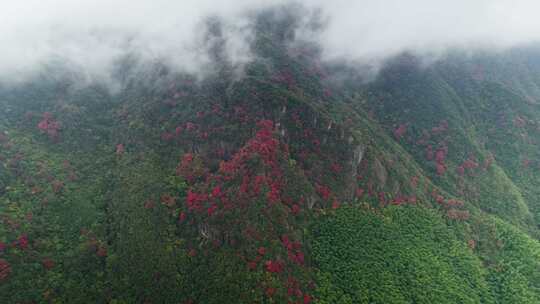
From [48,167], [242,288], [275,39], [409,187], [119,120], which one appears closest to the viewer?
[242,288]

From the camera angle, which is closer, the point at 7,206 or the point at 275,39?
the point at 7,206

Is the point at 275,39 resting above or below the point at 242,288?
above

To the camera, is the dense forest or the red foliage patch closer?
the red foliage patch

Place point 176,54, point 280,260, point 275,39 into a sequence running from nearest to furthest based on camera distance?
point 280,260, point 176,54, point 275,39

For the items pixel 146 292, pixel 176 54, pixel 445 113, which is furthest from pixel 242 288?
pixel 445 113

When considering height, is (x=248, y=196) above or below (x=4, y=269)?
above

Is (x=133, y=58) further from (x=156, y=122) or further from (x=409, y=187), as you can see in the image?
(x=409, y=187)

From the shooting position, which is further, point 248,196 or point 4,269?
point 248,196

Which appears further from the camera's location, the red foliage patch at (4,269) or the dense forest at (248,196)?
the dense forest at (248,196)
